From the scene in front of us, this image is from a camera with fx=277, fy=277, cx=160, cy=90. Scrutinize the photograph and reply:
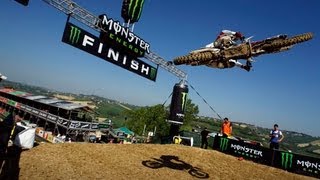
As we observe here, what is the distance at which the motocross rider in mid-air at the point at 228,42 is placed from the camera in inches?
379

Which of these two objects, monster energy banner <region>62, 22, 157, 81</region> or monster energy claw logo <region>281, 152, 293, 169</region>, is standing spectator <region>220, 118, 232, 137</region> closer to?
monster energy claw logo <region>281, 152, 293, 169</region>

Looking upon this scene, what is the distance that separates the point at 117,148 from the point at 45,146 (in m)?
3.67

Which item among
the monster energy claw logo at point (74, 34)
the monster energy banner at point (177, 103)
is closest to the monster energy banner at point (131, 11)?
the monster energy claw logo at point (74, 34)

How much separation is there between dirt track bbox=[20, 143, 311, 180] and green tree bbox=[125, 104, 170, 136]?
64238 millimetres

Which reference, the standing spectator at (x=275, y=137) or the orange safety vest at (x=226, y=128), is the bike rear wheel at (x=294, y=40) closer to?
the standing spectator at (x=275, y=137)

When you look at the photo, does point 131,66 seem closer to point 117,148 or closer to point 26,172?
point 117,148

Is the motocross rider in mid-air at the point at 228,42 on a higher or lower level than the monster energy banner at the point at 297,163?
higher

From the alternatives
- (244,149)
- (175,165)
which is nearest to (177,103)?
(244,149)

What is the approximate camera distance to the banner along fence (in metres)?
15.4

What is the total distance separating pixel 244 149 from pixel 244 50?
9.53m

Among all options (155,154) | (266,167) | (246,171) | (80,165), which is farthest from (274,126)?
(80,165)

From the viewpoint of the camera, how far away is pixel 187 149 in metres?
16.6

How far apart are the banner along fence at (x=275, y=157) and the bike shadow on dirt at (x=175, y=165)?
4746 millimetres

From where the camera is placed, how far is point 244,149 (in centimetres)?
1711
